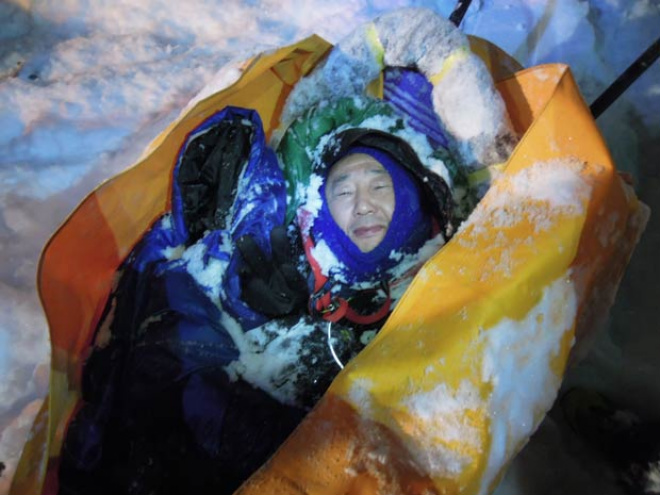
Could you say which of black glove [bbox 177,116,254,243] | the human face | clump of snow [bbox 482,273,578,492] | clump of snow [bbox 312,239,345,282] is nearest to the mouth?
the human face

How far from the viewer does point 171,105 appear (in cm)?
218

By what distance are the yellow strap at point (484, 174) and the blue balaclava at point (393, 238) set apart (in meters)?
0.17

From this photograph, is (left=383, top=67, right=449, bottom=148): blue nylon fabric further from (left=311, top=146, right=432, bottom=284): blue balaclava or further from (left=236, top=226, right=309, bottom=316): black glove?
(left=236, top=226, right=309, bottom=316): black glove

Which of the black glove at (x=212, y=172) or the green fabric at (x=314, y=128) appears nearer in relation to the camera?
the black glove at (x=212, y=172)

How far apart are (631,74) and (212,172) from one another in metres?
1.30

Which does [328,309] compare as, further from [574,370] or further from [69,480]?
[574,370]

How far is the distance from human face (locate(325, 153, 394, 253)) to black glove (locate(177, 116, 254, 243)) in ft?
1.05

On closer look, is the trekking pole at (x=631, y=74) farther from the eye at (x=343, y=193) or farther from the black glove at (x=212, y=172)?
the black glove at (x=212, y=172)

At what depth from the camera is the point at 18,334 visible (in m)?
1.65

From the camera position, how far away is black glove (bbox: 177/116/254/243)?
158 centimetres

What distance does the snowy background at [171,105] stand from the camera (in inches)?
64.5

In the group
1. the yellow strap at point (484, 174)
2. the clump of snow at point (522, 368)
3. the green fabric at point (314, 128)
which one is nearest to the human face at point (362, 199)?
the green fabric at point (314, 128)

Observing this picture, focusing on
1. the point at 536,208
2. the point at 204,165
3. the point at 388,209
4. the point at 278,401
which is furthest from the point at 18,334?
the point at 536,208

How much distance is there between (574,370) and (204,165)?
56.7 inches
